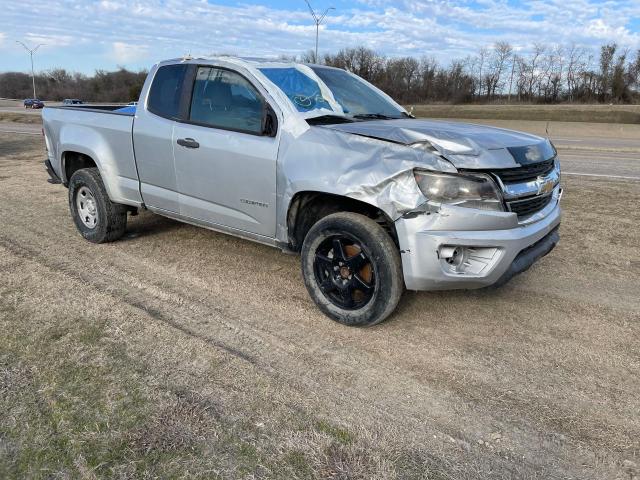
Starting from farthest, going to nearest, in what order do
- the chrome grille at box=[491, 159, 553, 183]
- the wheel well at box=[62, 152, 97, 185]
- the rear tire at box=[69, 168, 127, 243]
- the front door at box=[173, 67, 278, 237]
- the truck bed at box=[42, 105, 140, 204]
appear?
the wheel well at box=[62, 152, 97, 185] → the rear tire at box=[69, 168, 127, 243] → the truck bed at box=[42, 105, 140, 204] → the front door at box=[173, 67, 278, 237] → the chrome grille at box=[491, 159, 553, 183]

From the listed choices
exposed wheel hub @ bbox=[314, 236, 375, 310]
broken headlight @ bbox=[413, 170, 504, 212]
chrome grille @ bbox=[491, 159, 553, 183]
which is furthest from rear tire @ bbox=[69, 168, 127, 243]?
chrome grille @ bbox=[491, 159, 553, 183]

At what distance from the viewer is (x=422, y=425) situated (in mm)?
2826

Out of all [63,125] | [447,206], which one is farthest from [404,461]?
[63,125]

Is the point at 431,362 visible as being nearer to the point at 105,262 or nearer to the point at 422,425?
the point at 422,425

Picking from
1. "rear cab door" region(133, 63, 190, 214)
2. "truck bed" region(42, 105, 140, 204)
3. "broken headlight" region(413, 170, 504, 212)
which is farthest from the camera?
"truck bed" region(42, 105, 140, 204)

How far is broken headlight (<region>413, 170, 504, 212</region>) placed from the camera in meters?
3.40

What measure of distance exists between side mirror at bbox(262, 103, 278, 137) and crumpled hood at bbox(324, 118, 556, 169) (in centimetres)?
42

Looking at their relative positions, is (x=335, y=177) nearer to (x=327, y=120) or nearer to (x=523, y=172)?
(x=327, y=120)

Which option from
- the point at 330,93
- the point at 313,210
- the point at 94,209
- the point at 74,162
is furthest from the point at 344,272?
the point at 74,162

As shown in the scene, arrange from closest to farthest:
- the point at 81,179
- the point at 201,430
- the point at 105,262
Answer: the point at 201,430 < the point at 105,262 < the point at 81,179

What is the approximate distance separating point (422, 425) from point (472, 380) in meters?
0.60

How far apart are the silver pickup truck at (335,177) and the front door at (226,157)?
0.04 ft

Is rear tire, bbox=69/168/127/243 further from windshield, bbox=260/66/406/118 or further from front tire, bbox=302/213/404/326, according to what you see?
front tire, bbox=302/213/404/326

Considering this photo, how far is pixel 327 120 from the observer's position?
427 centimetres
